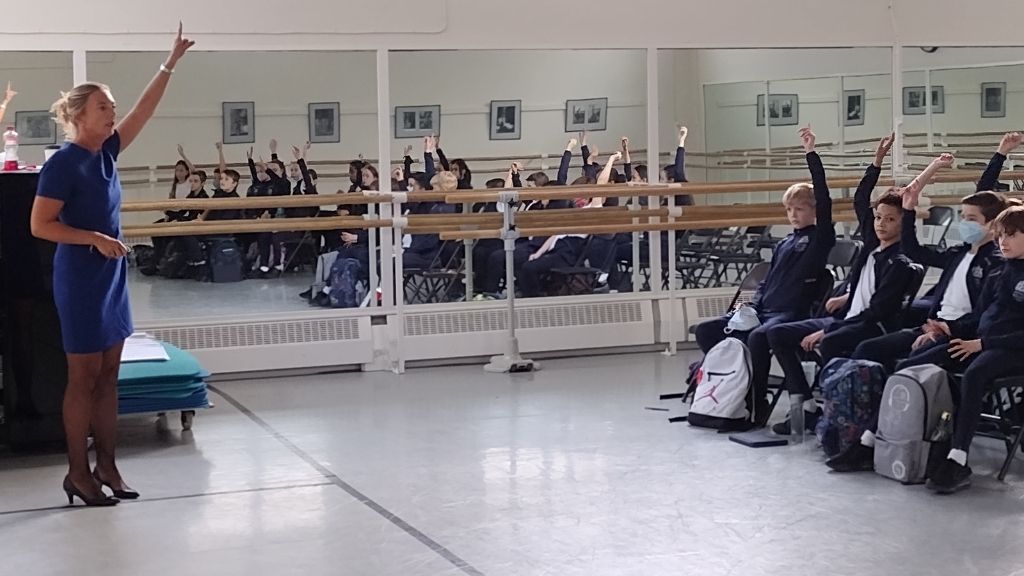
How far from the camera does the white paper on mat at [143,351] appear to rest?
6.46 metres

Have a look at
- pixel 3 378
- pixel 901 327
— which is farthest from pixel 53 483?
pixel 901 327

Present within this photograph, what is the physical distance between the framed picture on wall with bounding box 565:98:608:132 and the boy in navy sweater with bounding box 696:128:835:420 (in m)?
2.90

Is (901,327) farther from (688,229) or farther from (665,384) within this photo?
(688,229)

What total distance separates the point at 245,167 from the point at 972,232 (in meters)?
4.72

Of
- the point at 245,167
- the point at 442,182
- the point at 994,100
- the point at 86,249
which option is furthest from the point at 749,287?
the point at 994,100

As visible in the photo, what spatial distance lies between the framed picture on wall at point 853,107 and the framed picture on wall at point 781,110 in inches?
14.1

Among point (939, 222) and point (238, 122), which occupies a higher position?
point (238, 122)

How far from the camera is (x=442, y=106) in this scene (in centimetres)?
909

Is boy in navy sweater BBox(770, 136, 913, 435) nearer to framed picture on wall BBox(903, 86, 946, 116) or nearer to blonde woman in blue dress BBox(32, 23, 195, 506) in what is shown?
blonde woman in blue dress BBox(32, 23, 195, 506)

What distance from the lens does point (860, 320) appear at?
602 centimetres

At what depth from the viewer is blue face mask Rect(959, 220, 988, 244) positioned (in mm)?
5742

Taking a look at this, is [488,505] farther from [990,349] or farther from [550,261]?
[550,261]

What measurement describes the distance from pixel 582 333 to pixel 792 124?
253 centimetres

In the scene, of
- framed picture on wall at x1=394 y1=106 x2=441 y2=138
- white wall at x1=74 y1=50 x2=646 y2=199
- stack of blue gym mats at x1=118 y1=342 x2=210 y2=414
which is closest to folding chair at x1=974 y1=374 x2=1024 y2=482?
stack of blue gym mats at x1=118 y1=342 x2=210 y2=414
